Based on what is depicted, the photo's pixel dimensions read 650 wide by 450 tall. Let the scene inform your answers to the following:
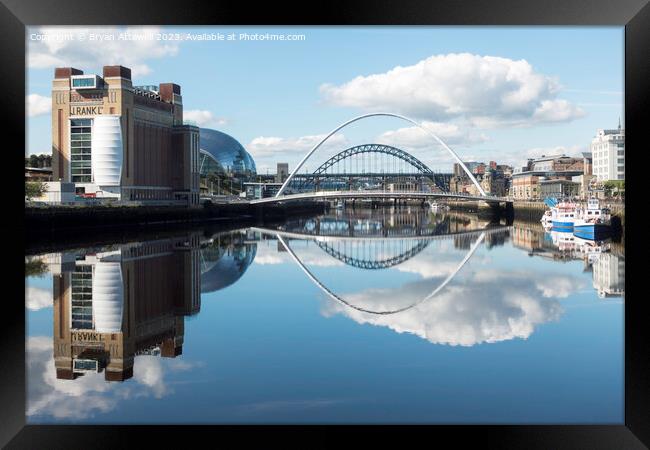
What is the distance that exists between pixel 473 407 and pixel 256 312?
16.7 feet

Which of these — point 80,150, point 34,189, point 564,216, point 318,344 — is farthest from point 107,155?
point 318,344

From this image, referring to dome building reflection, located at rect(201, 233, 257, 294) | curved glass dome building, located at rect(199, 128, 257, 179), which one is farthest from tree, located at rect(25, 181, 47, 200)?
curved glass dome building, located at rect(199, 128, 257, 179)

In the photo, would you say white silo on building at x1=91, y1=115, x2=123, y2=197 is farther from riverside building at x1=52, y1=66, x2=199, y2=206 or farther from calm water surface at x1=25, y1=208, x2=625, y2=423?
calm water surface at x1=25, y1=208, x2=625, y2=423

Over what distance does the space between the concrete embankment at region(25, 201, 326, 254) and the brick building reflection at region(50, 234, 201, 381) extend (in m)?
4.70

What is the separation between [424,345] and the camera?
293 inches

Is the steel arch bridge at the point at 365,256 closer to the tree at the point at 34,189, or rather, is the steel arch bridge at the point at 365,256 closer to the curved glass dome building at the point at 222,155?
the tree at the point at 34,189

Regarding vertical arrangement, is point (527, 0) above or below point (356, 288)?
above

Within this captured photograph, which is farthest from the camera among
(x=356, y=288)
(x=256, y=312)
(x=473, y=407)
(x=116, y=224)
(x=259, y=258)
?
(x=116, y=224)

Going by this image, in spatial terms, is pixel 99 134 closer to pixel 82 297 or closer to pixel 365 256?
pixel 365 256

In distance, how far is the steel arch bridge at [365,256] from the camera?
1900 cm

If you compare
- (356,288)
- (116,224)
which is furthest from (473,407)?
(116,224)

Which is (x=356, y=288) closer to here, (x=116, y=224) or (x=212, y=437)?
(x=212, y=437)

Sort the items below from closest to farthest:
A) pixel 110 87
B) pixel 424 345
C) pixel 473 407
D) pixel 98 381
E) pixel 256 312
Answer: pixel 473 407 → pixel 98 381 → pixel 424 345 → pixel 256 312 → pixel 110 87

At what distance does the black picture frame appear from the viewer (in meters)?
3.88
